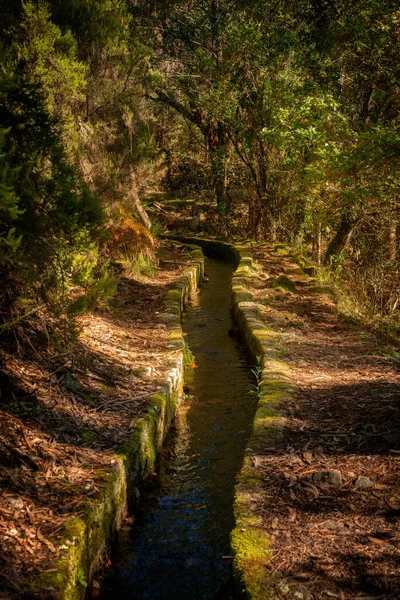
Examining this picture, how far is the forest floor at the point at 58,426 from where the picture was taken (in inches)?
122

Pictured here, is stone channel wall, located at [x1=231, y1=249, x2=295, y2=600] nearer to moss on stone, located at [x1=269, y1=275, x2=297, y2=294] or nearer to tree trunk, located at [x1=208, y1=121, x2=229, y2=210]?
moss on stone, located at [x1=269, y1=275, x2=297, y2=294]

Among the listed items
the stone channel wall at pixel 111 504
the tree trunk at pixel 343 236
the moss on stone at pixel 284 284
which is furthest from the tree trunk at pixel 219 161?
the stone channel wall at pixel 111 504

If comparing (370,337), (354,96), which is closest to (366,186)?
(370,337)

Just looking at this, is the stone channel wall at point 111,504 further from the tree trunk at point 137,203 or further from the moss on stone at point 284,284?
the tree trunk at point 137,203

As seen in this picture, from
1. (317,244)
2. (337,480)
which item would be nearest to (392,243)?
(317,244)

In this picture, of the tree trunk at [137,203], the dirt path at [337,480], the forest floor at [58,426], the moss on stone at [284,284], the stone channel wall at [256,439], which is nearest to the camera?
the dirt path at [337,480]

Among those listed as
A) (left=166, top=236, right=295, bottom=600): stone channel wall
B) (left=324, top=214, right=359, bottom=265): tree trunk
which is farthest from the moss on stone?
(left=324, top=214, right=359, bottom=265): tree trunk

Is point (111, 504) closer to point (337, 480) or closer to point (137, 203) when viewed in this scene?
point (337, 480)

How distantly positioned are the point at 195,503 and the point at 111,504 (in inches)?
38.1

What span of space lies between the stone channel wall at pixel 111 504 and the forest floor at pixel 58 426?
72mm

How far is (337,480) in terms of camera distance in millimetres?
3684

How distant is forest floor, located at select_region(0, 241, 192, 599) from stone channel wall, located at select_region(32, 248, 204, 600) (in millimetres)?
72

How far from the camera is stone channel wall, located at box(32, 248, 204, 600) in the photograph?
2.93 m

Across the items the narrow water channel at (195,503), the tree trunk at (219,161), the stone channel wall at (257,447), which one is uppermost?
the tree trunk at (219,161)
